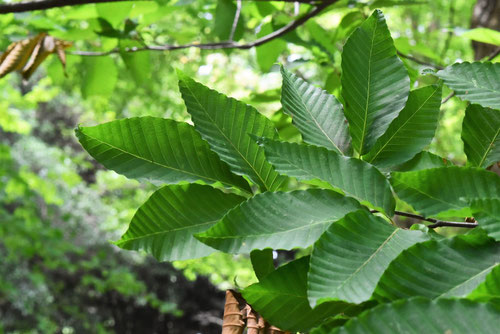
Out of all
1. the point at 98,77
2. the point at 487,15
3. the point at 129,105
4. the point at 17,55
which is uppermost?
the point at 487,15

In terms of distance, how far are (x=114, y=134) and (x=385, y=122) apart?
170 mm

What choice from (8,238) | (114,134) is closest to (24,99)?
(8,238)

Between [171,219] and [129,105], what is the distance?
18.0ft

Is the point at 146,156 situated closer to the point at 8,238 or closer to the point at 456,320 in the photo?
the point at 456,320

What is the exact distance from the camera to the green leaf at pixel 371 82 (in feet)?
1.16

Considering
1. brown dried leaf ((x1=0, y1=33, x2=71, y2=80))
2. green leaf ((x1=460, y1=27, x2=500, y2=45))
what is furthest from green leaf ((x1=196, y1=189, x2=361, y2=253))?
brown dried leaf ((x1=0, y1=33, x2=71, y2=80))

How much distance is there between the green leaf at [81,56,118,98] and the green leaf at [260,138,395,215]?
1.15m

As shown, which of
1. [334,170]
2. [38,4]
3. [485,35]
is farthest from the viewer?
[38,4]

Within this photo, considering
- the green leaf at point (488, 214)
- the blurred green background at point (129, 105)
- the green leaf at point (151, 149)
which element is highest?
the green leaf at point (488, 214)

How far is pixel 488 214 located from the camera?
0.26 meters

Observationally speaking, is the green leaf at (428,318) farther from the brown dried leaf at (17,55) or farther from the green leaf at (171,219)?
the brown dried leaf at (17,55)

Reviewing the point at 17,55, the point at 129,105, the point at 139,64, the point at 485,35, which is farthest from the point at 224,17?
the point at 129,105

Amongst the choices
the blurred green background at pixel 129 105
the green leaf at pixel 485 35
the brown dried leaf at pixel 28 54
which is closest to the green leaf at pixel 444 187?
the blurred green background at pixel 129 105

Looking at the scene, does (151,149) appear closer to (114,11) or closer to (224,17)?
(114,11)
